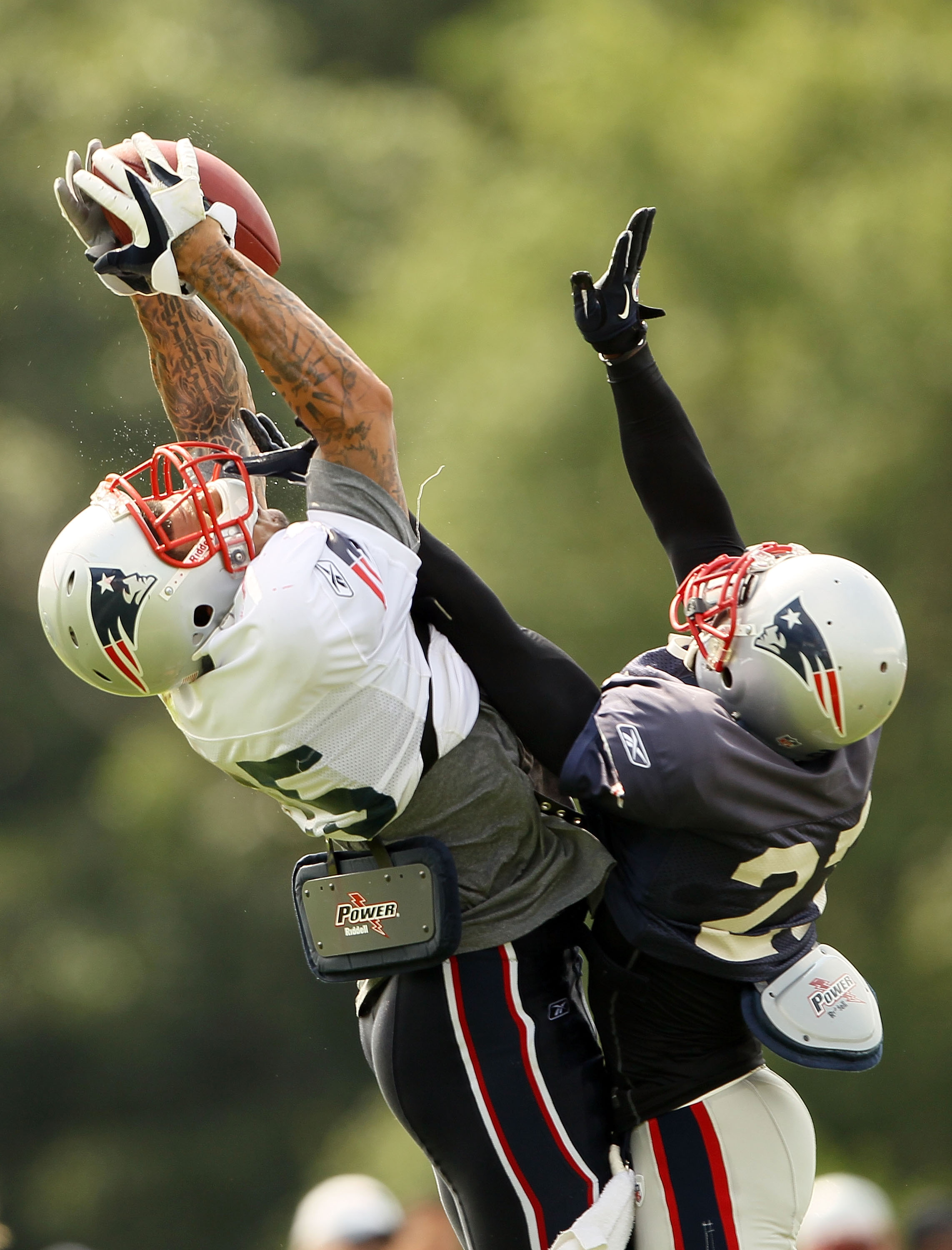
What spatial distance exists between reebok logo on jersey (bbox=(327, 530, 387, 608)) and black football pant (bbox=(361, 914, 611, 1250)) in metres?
0.61

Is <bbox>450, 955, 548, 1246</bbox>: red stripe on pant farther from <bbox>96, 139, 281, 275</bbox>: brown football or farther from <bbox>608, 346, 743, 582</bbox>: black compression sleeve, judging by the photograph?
<bbox>96, 139, 281, 275</bbox>: brown football

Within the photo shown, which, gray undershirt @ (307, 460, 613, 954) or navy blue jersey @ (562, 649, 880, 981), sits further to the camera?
gray undershirt @ (307, 460, 613, 954)

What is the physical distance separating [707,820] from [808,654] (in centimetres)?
29

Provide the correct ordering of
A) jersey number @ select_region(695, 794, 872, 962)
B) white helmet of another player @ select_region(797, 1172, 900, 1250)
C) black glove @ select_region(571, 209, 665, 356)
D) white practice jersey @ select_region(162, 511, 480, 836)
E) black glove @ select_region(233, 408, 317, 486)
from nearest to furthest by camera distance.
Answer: white practice jersey @ select_region(162, 511, 480, 836)
jersey number @ select_region(695, 794, 872, 962)
black glove @ select_region(233, 408, 317, 486)
black glove @ select_region(571, 209, 665, 356)
white helmet of another player @ select_region(797, 1172, 900, 1250)

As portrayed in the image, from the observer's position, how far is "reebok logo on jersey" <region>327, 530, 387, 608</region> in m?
2.43

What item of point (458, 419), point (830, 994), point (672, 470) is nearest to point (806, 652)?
point (830, 994)

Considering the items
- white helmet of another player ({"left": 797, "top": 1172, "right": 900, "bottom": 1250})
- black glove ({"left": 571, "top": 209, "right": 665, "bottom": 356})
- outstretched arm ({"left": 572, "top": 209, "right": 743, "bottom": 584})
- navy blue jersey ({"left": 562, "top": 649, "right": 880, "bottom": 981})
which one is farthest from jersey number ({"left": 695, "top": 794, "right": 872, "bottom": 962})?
white helmet of another player ({"left": 797, "top": 1172, "right": 900, "bottom": 1250})

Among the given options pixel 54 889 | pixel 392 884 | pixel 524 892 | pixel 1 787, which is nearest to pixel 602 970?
pixel 524 892

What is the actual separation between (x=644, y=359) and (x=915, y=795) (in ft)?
20.1

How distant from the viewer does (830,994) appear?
8.48 ft

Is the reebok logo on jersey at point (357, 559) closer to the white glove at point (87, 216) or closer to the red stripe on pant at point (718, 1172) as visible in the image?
the white glove at point (87, 216)

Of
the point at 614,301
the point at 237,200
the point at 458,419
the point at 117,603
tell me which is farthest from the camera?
the point at 458,419

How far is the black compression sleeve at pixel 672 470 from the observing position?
2.99 m

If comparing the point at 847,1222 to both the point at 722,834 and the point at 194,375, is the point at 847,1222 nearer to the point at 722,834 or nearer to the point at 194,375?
the point at 722,834
